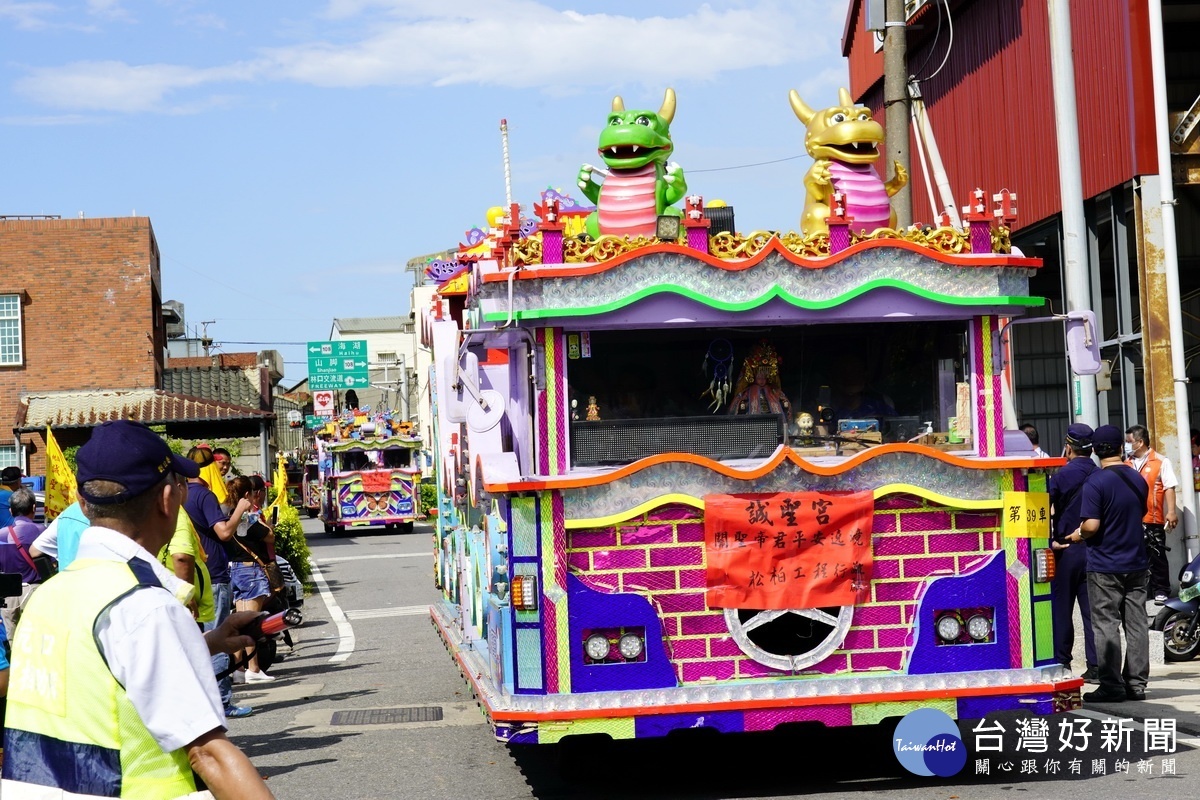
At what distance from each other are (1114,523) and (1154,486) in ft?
14.0

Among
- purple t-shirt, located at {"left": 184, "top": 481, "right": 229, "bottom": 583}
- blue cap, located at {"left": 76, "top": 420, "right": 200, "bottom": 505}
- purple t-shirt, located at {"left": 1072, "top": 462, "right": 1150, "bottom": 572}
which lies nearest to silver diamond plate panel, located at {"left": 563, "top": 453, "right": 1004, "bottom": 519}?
purple t-shirt, located at {"left": 1072, "top": 462, "right": 1150, "bottom": 572}

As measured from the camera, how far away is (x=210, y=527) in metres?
10.7

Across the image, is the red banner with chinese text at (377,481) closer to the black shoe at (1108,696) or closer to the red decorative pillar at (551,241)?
the black shoe at (1108,696)

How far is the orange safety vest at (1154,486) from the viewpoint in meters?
14.1

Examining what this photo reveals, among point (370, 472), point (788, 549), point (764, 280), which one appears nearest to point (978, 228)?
point (764, 280)

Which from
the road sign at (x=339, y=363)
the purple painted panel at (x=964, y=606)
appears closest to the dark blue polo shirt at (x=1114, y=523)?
the purple painted panel at (x=964, y=606)

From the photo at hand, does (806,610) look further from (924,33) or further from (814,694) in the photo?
(924,33)

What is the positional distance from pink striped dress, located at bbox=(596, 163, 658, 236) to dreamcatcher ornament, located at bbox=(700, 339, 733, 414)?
2.57 ft

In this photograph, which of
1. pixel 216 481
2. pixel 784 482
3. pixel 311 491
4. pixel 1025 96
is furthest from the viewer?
pixel 311 491

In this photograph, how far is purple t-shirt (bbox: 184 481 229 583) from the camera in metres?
10.7

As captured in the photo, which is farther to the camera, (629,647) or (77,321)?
(77,321)

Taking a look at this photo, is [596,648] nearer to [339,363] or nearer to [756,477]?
[756,477]

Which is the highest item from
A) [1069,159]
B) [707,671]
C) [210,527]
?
[1069,159]

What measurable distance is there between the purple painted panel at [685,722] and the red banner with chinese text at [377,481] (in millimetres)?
31868
